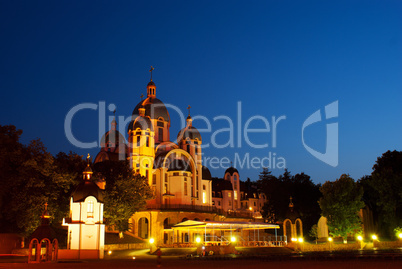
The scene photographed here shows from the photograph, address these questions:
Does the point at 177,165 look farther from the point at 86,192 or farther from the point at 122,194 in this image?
the point at 86,192

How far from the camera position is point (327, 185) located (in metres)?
50.5

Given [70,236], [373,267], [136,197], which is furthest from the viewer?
[136,197]

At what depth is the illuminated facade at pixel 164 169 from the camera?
57125mm

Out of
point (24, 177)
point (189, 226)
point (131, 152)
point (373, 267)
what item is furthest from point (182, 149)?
point (373, 267)

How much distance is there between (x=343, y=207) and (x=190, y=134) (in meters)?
27.6

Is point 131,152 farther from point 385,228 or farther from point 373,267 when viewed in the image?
point 373,267

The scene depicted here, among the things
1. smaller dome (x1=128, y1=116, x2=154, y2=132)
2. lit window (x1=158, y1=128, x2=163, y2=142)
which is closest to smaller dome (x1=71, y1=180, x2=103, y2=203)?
smaller dome (x1=128, y1=116, x2=154, y2=132)

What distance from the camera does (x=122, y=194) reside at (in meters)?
47.7

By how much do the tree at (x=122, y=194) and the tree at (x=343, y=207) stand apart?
19.9 metres

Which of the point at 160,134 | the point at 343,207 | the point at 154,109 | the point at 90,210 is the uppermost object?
the point at 154,109

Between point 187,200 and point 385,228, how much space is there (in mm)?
24632

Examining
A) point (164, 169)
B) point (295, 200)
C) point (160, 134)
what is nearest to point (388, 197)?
point (295, 200)

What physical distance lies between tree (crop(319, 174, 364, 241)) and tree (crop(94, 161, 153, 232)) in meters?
19.9

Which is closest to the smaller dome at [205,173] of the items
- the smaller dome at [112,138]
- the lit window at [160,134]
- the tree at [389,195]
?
the lit window at [160,134]
